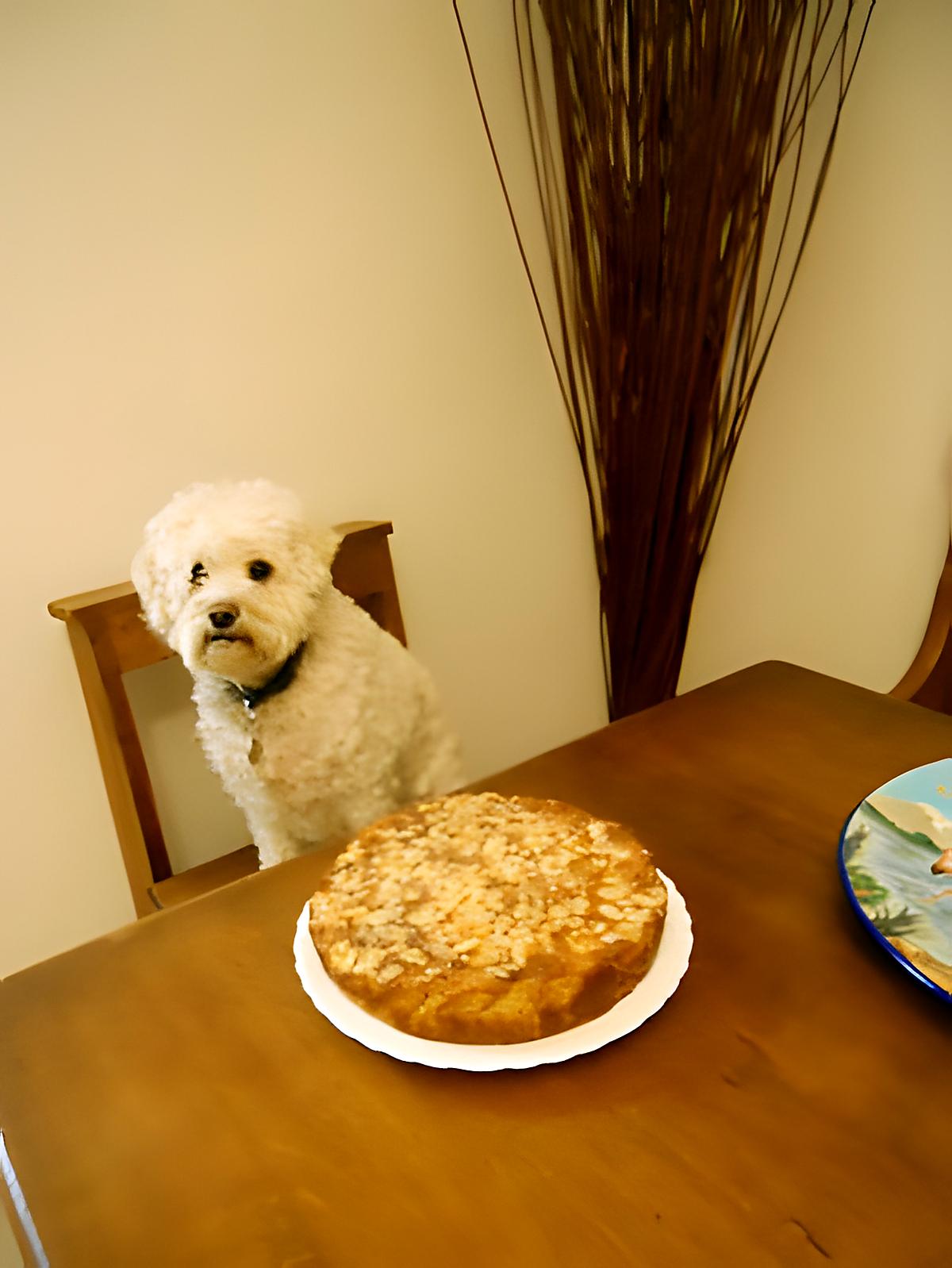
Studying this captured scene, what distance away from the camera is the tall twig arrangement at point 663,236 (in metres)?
1.39

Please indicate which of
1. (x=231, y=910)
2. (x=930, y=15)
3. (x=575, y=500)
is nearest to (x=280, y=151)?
(x=575, y=500)

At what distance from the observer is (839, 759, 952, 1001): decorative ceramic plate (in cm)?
66

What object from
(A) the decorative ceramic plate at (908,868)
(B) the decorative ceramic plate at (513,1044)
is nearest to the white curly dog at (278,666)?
(B) the decorative ceramic plate at (513,1044)

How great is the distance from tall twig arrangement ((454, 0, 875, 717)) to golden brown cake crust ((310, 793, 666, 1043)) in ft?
3.09

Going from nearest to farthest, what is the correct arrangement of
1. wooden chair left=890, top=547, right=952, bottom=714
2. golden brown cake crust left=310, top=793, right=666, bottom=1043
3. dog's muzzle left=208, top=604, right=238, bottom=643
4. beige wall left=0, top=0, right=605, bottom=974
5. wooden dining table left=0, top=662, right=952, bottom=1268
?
1. wooden dining table left=0, top=662, right=952, bottom=1268
2. golden brown cake crust left=310, top=793, right=666, bottom=1043
3. dog's muzzle left=208, top=604, right=238, bottom=643
4. beige wall left=0, top=0, right=605, bottom=974
5. wooden chair left=890, top=547, right=952, bottom=714

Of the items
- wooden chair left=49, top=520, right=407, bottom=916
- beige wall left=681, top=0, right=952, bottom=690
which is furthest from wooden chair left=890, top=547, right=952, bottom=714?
wooden chair left=49, top=520, right=407, bottom=916

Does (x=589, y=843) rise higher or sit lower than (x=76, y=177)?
lower

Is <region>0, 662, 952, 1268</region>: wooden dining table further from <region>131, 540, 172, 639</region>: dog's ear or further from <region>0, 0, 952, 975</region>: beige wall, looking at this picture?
<region>0, 0, 952, 975</region>: beige wall

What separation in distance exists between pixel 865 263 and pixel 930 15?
1.33ft

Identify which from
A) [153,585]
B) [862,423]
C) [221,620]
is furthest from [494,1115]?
[862,423]

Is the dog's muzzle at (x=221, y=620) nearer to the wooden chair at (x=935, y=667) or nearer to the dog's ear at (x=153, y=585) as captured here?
the dog's ear at (x=153, y=585)

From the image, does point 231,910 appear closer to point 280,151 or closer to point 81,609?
point 81,609

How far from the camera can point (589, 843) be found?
0.78 metres

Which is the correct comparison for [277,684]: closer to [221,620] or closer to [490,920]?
[221,620]
